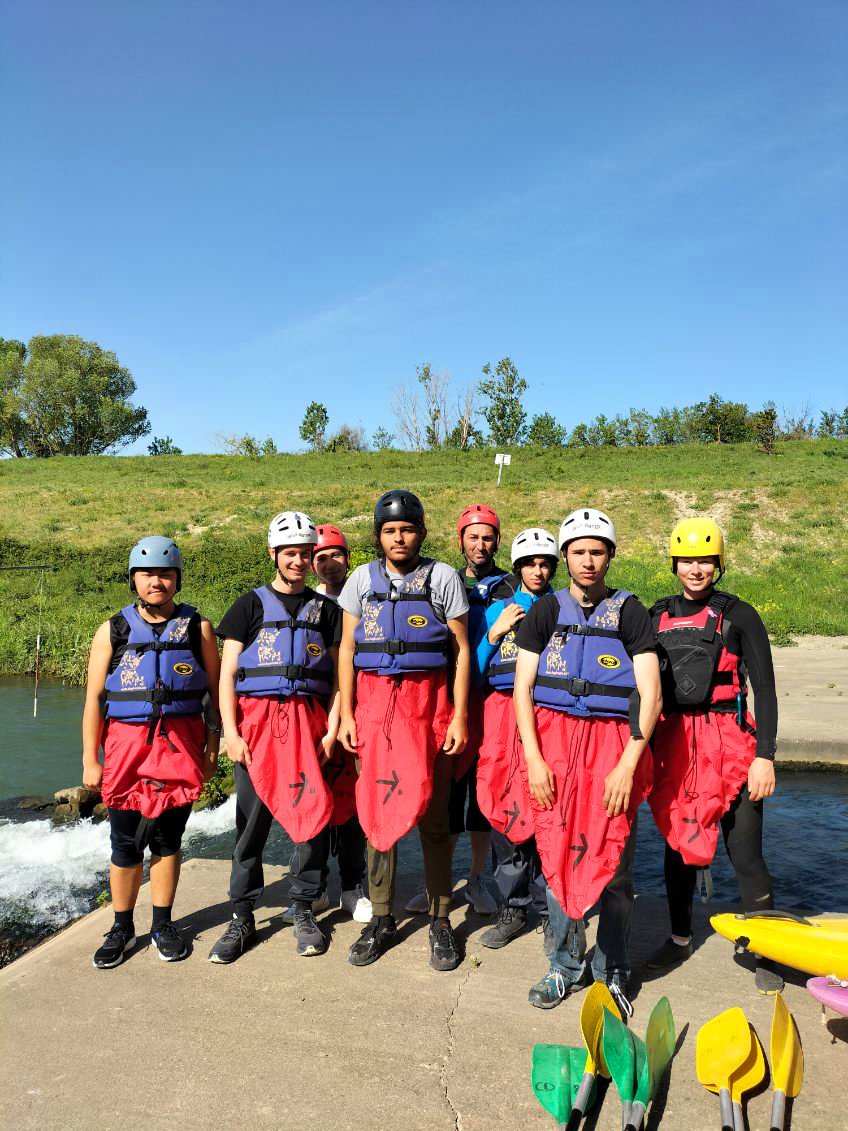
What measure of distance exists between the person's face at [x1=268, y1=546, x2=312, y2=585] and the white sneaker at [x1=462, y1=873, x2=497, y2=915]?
216cm

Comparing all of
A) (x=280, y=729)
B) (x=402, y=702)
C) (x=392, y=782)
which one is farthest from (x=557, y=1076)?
(x=280, y=729)

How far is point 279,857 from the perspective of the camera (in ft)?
21.7

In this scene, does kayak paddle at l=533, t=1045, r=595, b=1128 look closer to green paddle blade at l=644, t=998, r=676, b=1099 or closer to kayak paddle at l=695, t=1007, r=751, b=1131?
green paddle blade at l=644, t=998, r=676, b=1099

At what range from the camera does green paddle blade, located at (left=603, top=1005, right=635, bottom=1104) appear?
292 centimetres

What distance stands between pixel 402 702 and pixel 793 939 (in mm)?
2079

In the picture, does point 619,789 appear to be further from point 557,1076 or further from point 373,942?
point 373,942

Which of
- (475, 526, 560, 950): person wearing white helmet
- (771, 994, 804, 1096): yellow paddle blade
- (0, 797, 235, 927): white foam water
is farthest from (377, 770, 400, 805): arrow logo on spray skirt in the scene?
(0, 797, 235, 927): white foam water

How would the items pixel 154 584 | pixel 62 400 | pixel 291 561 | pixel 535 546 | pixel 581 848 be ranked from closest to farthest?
pixel 581 848, pixel 154 584, pixel 291 561, pixel 535 546, pixel 62 400

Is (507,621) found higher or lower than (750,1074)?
higher

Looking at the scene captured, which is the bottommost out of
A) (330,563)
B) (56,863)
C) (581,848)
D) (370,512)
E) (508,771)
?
(56,863)

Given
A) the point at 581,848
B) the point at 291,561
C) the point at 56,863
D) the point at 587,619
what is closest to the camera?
the point at 581,848

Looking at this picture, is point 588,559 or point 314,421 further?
point 314,421

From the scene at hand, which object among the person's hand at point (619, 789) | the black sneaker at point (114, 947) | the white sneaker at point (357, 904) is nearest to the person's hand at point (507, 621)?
the person's hand at point (619, 789)

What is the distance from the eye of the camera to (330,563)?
532 cm
